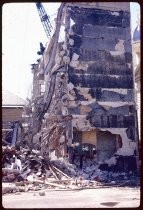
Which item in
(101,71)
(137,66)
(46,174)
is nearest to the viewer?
(46,174)

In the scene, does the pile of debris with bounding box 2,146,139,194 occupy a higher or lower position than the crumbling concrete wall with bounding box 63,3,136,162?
lower

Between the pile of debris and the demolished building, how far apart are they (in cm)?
149

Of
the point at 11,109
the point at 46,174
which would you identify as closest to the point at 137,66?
the point at 46,174

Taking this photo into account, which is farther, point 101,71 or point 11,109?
point 11,109

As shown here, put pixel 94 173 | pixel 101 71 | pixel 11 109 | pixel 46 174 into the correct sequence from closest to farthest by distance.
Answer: pixel 46 174, pixel 94 173, pixel 101 71, pixel 11 109

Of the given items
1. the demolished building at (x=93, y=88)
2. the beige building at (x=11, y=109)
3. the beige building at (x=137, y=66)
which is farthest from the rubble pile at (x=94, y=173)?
the beige building at (x=11, y=109)

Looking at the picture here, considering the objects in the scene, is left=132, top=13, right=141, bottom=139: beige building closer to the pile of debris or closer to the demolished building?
the demolished building

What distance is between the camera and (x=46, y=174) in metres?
13.9

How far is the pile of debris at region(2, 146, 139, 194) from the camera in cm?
1192

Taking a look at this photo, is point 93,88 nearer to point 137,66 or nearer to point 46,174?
point 137,66

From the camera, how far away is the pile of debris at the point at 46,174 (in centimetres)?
1192

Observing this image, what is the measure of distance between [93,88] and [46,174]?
21.7ft

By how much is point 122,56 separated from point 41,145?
712cm

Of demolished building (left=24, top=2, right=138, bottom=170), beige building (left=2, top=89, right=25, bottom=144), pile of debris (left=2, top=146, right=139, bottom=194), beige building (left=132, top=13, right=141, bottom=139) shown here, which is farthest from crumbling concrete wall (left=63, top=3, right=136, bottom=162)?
beige building (left=2, top=89, right=25, bottom=144)
